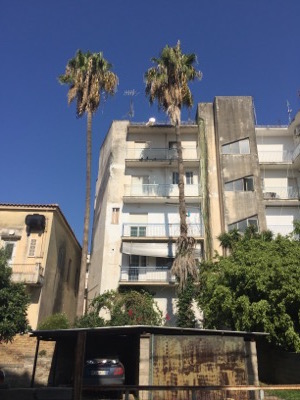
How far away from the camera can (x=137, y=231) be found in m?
27.3

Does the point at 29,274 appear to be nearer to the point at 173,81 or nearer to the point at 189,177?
the point at 189,177

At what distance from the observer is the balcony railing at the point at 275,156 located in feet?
97.0

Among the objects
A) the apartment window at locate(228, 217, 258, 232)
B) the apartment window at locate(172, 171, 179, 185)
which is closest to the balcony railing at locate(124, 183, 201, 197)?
the apartment window at locate(172, 171, 179, 185)

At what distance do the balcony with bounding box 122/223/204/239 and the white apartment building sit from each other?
7 centimetres

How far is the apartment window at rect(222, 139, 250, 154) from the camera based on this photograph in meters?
28.5

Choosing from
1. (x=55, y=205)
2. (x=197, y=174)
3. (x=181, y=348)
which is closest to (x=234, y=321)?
(x=181, y=348)

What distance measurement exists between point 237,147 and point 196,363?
19724mm

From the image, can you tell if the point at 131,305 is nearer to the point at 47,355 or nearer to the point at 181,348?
the point at 47,355

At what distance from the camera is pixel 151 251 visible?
25.8m

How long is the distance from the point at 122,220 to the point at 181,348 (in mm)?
16230

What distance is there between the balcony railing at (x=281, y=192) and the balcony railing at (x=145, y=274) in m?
9.45

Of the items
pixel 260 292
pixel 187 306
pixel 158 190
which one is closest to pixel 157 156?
pixel 158 190

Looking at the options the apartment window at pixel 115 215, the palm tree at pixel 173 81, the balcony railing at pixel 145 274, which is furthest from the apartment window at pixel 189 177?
the balcony railing at pixel 145 274

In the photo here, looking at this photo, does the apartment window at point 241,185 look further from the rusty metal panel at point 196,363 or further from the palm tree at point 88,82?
the rusty metal panel at point 196,363
